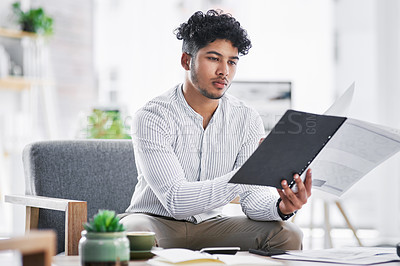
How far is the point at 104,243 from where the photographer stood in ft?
4.00

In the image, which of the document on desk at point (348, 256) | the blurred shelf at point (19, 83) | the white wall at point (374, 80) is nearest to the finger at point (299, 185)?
the document on desk at point (348, 256)

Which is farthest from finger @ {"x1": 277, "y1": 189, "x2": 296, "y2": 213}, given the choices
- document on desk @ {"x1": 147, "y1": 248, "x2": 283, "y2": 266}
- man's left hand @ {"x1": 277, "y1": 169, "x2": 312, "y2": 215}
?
document on desk @ {"x1": 147, "y1": 248, "x2": 283, "y2": 266}

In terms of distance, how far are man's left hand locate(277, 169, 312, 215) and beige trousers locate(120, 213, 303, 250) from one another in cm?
12

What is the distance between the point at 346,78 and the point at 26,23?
2680 mm

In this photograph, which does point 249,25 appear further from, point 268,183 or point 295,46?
point 268,183

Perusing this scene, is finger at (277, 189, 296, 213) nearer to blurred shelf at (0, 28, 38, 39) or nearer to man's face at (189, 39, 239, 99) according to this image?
man's face at (189, 39, 239, 99)

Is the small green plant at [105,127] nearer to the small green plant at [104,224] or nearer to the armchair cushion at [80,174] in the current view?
the armchair cushion at [80,174]

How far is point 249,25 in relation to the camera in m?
4.95

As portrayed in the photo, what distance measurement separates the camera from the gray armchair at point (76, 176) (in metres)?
2.07

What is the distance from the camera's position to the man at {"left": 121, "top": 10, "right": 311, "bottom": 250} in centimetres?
187

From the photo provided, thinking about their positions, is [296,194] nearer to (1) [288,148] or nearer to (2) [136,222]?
(1) [288,148]

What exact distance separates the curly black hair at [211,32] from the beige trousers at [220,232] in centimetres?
65

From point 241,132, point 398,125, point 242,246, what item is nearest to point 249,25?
point 398,125

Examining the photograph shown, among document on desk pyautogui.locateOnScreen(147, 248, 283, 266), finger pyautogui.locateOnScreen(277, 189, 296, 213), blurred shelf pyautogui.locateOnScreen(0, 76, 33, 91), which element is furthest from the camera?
blurred shelf pyautogui.locateOnScreen(0, 76, 33, 91)
